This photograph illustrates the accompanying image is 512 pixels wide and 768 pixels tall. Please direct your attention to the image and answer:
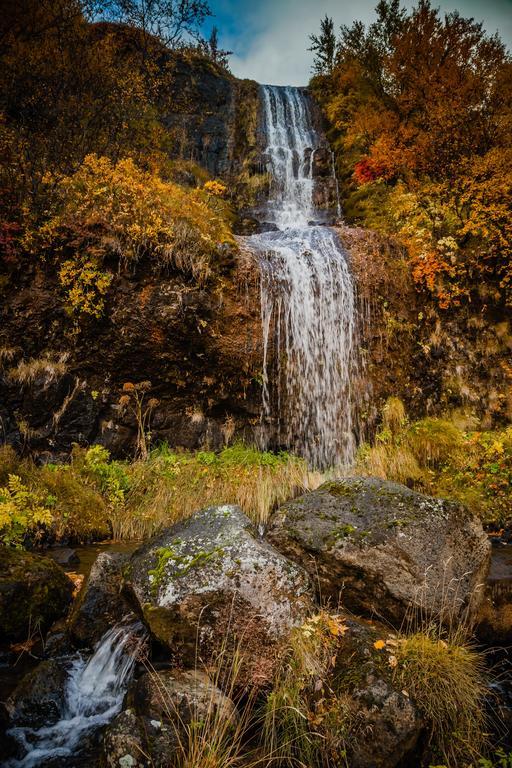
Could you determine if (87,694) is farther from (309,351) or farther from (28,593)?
(309,351)

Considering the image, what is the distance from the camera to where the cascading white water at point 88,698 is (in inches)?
106

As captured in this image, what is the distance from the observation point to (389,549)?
3.71m

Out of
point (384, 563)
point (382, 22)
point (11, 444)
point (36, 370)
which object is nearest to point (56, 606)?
point (384, 563)

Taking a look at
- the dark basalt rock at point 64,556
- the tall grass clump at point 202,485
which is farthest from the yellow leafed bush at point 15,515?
the tall grass clump at point 202,485

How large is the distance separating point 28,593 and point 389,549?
3311mm

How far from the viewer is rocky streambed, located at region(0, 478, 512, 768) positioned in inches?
97.0

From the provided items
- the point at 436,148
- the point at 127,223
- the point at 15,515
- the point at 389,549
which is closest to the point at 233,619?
the point at 389,549

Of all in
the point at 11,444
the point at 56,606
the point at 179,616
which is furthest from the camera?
the point at 11,444

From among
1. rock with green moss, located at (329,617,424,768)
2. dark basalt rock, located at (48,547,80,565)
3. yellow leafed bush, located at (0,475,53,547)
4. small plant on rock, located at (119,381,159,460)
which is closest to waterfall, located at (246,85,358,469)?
small plant on rock, located at (119,381,159,460)

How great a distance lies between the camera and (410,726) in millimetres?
2398

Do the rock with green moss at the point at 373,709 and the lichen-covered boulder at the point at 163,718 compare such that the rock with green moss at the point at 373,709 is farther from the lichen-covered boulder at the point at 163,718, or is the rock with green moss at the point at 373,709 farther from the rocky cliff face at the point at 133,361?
the rocky cliff face at the point at 133,361

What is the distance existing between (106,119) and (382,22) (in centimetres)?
1093

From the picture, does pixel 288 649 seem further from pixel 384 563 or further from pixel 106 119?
pixel 106 119

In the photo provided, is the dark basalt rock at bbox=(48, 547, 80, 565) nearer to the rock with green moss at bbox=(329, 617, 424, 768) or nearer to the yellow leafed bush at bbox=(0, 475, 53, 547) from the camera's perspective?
the yellow leafed bush at bbox=(0, 475, 53, 547)
